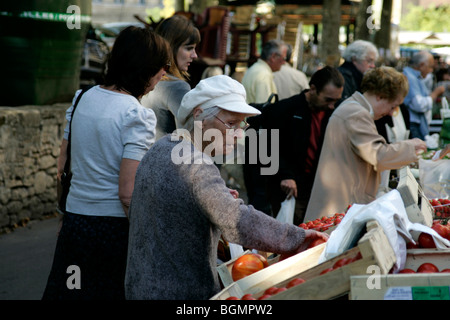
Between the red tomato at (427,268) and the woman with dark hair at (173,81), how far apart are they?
67.6 inches

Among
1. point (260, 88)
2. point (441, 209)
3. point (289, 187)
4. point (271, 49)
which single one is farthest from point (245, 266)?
point (271, 49)

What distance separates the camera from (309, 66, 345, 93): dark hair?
17.7 ft

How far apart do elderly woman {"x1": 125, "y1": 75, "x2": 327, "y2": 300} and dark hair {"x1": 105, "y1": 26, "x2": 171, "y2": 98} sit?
0.60 m

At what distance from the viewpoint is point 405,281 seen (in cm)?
A: 225

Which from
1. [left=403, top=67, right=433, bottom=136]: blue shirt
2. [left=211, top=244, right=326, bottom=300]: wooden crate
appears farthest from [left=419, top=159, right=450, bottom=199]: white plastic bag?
[left=403, top=67, right=433, bottom=136]: blue shirt

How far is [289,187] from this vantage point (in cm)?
578

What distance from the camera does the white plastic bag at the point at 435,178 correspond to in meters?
5.20

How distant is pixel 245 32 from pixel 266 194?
9664 mm

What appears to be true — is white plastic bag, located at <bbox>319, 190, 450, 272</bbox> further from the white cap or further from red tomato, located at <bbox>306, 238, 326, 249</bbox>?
the white cap

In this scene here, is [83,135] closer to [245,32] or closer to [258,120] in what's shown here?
[258,120]

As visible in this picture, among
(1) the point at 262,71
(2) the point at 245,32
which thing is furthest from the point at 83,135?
(2) the point at 245,32

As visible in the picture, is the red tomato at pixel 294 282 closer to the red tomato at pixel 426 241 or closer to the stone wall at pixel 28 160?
the red tomato at pixel 426 241
